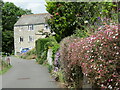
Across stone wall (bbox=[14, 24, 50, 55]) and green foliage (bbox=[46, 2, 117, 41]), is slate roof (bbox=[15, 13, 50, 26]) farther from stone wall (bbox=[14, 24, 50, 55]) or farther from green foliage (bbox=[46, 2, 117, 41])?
→ green foliage (bbox=[46, 2, 117, 41])

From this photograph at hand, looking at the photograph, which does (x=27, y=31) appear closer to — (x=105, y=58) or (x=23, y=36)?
(x=23, y=36)

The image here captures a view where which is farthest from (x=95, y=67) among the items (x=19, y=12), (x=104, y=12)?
(x=19, y=12)

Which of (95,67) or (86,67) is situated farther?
(86,67)

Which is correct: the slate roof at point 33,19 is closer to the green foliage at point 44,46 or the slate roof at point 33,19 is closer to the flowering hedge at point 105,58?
the green foliage at point 44,46

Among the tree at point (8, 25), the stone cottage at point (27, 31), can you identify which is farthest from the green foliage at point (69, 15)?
the tree at point (8, 25)

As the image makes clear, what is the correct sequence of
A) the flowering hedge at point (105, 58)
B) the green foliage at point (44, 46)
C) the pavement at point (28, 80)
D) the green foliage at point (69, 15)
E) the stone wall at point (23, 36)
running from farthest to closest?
the stone wall at point (23, 36) → the green foliage at point (44, 46) → the green foliage at point (69, 15) → the pavement at point (28, 80) → the flowering hedge at point (105, 58)

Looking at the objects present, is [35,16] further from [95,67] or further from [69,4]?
[95,67]

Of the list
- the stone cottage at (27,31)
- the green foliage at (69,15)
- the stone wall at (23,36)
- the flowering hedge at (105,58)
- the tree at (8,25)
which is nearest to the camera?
the flowering hedge at (105,58)

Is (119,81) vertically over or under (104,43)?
under

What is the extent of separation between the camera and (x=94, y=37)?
602 cm

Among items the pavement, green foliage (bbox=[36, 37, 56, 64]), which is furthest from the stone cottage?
the pavement

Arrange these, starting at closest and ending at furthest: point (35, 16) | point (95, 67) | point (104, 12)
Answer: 1. point (95, 67)
2. point (104, 12)
3. point (35, 16)

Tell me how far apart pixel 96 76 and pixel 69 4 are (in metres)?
12.7

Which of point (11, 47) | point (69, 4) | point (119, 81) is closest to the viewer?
point (119, 81)
